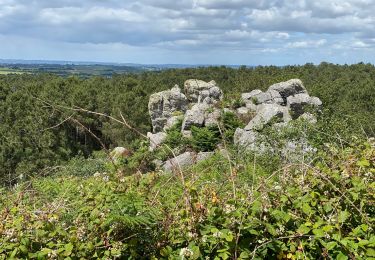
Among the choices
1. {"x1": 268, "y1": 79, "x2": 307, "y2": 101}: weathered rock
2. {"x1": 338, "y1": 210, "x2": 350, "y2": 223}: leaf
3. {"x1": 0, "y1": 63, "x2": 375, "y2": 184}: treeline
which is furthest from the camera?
{"x1": 0, "y1": 63, "x2": 375, "y2": 184}: treeline

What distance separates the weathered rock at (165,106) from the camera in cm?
3444

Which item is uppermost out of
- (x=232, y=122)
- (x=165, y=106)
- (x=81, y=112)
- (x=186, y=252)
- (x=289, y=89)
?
(x=186, y=252)

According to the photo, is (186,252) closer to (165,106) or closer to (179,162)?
(179,162)

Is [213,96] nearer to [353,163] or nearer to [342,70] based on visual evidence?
[353,163]

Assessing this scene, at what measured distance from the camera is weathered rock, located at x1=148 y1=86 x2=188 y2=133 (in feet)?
113

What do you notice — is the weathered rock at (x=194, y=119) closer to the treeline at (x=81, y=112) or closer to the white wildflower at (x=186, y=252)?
the treeline at (x=81, y=112)

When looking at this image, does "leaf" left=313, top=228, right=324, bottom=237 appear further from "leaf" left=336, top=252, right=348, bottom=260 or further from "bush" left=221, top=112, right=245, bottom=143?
"bush" left=221, top=112, right=245, bottom=143

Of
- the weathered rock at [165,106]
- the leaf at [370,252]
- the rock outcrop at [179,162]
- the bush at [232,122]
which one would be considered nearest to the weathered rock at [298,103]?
the bush at [232,122]

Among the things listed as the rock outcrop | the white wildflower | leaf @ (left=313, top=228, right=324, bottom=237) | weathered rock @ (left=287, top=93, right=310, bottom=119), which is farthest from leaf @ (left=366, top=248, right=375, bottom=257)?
weathered rock @ (left=287, top=93, right=310, bottom=119)

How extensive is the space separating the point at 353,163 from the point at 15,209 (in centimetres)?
253

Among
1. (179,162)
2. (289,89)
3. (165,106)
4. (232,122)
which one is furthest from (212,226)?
(165,106)

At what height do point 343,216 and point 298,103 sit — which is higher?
point 343,216

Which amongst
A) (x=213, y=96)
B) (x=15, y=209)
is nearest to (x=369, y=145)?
(x=15, y=209)

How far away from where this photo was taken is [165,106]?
1358 inches
